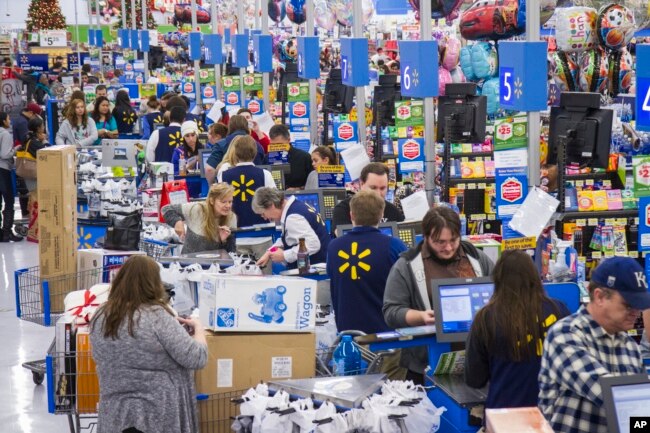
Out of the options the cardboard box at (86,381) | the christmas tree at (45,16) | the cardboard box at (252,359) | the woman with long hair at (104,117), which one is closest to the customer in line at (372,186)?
the cardboard box at (252,359)

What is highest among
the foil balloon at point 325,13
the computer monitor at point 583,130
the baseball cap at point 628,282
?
the foil balloon at point 325,13

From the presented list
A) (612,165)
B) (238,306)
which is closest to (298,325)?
(238,306)

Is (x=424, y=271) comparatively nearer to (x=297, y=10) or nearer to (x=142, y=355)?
(x=142, y=355)

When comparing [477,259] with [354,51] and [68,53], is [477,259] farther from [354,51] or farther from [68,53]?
[68,53]

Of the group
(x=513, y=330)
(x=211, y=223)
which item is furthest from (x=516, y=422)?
(x=211, y=223)

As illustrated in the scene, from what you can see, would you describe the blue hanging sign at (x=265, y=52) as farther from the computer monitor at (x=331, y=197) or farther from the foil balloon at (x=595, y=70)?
the computer monitor at (x=331, y=197)

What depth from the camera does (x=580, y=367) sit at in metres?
4.06

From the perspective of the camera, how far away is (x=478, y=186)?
9.95 meters

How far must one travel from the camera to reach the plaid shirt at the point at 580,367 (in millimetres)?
4051

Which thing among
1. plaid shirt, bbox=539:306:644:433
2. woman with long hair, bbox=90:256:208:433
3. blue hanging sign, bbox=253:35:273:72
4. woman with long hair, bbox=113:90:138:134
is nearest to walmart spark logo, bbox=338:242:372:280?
woman with long hair, bbox=90:256:208:433

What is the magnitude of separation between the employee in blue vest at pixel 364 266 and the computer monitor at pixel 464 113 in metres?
3.79

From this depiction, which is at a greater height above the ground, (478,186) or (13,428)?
(478,186)

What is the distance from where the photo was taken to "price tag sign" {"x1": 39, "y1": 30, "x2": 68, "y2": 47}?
3497 cm

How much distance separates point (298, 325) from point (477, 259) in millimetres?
987
